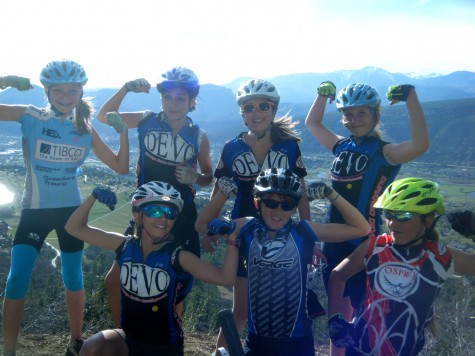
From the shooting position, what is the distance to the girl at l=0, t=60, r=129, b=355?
5.48 meters

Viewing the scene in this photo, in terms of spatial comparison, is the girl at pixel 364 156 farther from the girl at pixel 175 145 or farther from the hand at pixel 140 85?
the hand at pixel 140 85

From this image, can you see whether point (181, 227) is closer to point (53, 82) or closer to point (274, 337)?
point (274, 337)

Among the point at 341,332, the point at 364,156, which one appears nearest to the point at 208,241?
the point at 341,332

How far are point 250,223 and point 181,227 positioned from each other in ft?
4.14

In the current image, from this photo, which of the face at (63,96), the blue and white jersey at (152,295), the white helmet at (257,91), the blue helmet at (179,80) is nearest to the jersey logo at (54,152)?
the face at (63,96)

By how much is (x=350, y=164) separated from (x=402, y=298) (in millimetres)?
1964

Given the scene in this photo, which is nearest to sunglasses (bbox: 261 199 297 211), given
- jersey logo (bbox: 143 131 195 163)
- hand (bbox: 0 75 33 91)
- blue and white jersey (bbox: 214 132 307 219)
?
blue and white jersey (bbox: 214 132 307 219)

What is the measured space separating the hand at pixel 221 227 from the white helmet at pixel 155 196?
670 millimetres

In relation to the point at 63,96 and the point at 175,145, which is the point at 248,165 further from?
the point at 63,96

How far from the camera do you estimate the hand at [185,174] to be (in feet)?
17.3

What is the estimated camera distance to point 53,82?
5.53 meters

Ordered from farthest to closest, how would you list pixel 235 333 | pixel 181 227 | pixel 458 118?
pixel 458 118
pixel 181 227
pixel 235 333

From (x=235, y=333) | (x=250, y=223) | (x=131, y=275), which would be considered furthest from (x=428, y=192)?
(x=131, y=275)

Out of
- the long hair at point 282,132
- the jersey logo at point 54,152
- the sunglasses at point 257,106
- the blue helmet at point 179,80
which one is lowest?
the jersey logo at point 54,152
